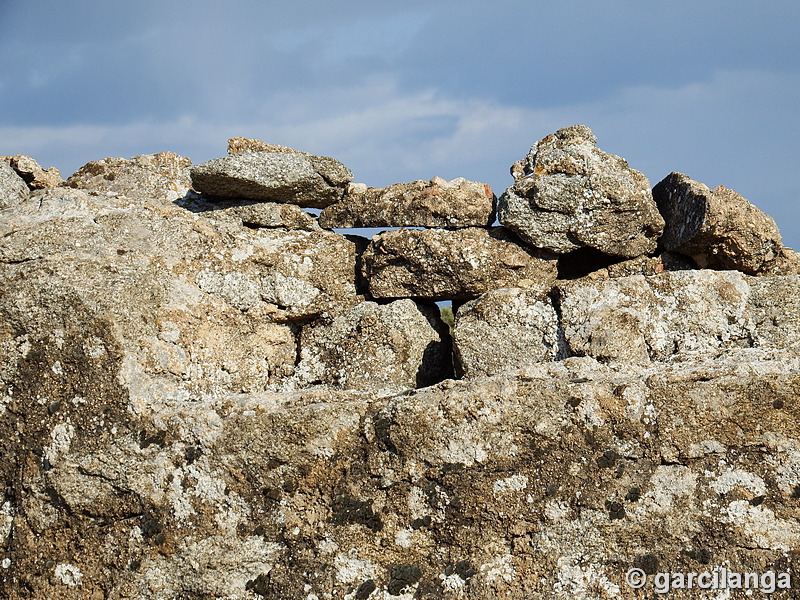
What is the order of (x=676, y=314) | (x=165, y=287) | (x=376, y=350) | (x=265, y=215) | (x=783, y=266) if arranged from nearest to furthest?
(x=676, y=314), (x=165, y=287), (x=376, y=350), (x=783, y=266), (x=265, y=215)

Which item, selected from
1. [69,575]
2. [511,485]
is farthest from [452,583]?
[69,575]

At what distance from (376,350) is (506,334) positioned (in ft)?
5.83

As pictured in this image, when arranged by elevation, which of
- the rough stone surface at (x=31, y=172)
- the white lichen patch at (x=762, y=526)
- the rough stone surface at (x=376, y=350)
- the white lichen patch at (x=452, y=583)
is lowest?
the white lichen patch at (x=452, y=583)

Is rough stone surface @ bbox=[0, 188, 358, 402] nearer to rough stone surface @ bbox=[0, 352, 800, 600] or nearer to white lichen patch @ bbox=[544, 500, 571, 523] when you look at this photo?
rough stone surface @ bbox=[0, 352, 800, 600]

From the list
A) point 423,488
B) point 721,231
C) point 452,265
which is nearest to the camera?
point 423,488

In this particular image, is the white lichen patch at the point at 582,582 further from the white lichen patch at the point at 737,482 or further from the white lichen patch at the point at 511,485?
the white lichen patch at the point at 737,482

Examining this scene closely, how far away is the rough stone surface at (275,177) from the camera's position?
11273 millimetres

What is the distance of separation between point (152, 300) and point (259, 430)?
259 cm

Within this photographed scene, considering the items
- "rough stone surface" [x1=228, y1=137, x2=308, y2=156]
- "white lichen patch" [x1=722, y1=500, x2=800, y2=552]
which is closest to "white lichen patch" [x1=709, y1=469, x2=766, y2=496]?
"white lichen patch" [x1=722, y1=500, x2=800, y2=552]

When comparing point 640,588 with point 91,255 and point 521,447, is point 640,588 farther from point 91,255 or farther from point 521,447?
point 91,255

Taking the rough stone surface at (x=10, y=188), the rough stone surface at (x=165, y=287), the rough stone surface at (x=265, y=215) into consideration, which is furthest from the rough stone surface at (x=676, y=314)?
the rough stone surface at (x=10, y=188)

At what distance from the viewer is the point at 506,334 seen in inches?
397

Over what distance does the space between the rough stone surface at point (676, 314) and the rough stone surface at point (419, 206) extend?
1863 millimetres

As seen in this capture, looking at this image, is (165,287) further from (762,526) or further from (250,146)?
(762,526)
